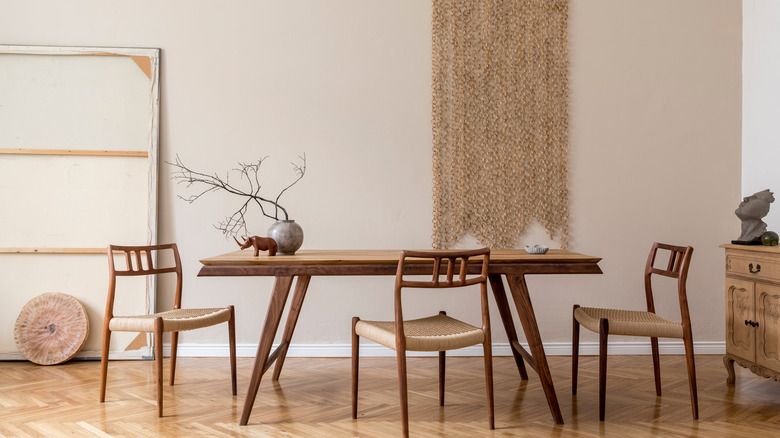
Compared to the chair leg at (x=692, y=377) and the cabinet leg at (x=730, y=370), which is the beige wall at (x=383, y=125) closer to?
the cabinet leg at (x=730, y=370)

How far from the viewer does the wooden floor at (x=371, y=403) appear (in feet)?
8.36

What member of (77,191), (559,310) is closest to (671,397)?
(559,310)

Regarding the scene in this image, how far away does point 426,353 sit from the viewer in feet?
12.8

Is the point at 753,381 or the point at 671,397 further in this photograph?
the point at 753,381

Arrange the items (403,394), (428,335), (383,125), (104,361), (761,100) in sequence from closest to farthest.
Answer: (403,394) < (428,335) < (104,361) < (761,100) < (383,125)

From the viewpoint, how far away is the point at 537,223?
393 centimetres

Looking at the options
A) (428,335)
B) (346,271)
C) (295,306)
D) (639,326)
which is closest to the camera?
(428,335)

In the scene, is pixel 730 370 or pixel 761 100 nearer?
pixel 730 370

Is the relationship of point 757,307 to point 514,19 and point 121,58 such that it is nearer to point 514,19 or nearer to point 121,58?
point 514,19

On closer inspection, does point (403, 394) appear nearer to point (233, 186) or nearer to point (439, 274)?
point (439, 274)

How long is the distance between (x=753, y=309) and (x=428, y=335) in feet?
6.25

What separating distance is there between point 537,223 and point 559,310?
596 mm

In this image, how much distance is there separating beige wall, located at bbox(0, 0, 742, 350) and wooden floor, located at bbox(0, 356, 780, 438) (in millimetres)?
488

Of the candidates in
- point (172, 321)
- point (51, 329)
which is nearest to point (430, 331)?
point (172, 321)
